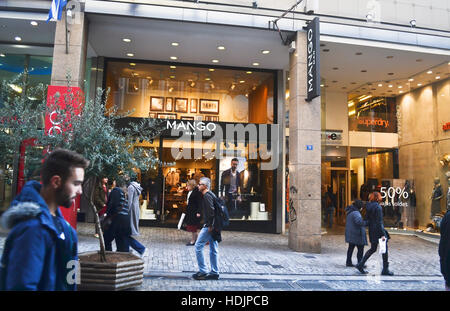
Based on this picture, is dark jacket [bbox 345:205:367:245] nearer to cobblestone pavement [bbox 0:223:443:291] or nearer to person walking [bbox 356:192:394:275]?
person walking [bbox 356:192:394:275]

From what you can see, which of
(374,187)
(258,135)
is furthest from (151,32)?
(374,187)

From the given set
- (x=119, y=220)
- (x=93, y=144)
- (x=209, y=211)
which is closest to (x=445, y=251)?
(x=209, y=211)

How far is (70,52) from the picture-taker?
9.13 meters

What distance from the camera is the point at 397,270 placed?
765 cm

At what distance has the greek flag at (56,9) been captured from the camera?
818cm

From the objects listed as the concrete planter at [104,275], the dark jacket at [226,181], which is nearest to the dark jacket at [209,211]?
the concrete planter at [104,275]

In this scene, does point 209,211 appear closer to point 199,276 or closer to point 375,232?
point 199,276

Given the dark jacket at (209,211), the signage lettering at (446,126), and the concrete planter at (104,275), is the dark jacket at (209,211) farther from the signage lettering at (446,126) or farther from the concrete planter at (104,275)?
the signage lettering at (446,126)

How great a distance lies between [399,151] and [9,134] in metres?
15.3

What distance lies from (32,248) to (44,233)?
108 millimetres

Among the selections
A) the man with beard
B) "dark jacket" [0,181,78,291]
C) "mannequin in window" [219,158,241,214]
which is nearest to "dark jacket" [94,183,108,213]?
"mannequin in window" [219,158,241,214]

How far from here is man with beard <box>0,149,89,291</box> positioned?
5.25 ft

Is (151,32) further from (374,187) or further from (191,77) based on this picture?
(374,187)

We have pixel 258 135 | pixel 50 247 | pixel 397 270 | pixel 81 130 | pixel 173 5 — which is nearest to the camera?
pixel 50 247
